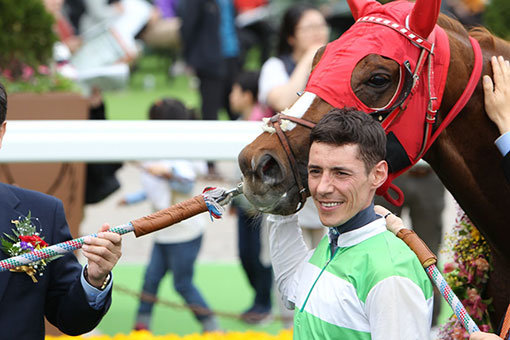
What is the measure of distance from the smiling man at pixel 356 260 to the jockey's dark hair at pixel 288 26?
329cm

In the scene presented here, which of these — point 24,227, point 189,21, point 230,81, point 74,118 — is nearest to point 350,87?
point 24,227

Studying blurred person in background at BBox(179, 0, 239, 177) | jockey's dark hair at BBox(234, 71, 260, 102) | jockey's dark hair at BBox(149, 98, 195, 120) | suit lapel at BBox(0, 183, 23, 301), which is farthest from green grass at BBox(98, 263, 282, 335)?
blurred person in background at BBox(179, 0, 239, 177)

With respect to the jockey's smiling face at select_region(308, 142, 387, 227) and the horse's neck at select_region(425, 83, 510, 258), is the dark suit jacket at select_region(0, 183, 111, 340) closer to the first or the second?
the jockey's smiling face at select_region(308, 142, 387, 227)

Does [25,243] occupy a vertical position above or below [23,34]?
above

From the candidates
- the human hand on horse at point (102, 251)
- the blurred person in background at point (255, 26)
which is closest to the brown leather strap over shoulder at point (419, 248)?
the human hand on horse at point (102, 251)

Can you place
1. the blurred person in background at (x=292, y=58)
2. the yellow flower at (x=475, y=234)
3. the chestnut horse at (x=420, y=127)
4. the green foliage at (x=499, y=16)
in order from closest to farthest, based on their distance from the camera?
the chestnut horse at (x=420, y=127) < the yellow flower at (x=475, y=234) < the blurred person in background at (x=292, y=58) < the green foliage at (x=499, y=16)

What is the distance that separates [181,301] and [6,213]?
12.7 feet

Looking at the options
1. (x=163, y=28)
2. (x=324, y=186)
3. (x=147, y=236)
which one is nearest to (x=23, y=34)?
(x=147, y=236)

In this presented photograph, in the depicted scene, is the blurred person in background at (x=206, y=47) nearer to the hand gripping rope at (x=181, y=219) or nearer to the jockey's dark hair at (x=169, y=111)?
the jockey's dark hair at (x=169, y=111)

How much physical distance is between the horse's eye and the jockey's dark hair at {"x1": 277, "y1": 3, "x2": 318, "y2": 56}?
2.94 meters

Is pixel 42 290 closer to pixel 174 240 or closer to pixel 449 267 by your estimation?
pixel 449 267

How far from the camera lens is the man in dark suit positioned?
8.00 feet

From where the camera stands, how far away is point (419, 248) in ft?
7.73

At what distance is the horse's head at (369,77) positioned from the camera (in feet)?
8.50
